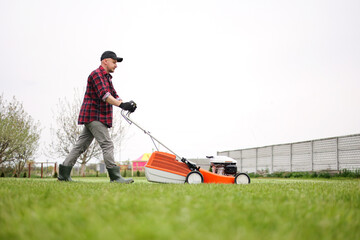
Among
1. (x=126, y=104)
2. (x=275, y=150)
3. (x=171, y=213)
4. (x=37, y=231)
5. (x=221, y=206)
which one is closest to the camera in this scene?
(x=37, y=231)

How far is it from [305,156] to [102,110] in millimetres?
13722

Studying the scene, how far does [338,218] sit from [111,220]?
3.66 ft

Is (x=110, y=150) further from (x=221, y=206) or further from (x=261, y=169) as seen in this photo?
(x=261, y=169)

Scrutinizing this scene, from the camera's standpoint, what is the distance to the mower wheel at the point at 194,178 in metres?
5.28

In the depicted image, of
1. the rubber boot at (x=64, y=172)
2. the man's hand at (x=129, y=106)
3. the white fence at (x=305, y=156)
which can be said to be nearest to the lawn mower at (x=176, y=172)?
the man's hand at (x=129, y=106)

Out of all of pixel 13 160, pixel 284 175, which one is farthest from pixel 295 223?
pixel 13 160

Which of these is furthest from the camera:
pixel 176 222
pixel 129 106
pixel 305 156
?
pixel 305 156

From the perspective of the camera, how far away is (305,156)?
16844mm

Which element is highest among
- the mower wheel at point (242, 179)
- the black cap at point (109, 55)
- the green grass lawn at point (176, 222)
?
the black cap at point (109, 55)

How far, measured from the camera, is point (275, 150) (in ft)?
62.5

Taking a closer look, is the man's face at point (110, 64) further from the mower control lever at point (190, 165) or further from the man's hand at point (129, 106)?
the mower control lever at point (190, 165)

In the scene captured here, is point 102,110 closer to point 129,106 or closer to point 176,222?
point 129,106

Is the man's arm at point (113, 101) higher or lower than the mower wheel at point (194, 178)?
higher

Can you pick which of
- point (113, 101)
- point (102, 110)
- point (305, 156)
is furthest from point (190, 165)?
point (305, 156)
